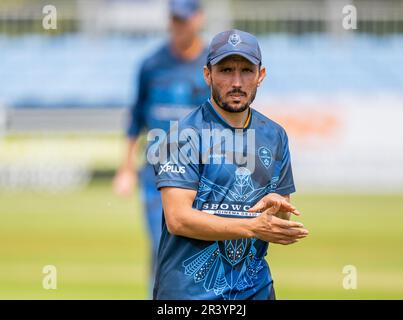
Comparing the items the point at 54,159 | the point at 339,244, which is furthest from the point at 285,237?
the point at 54,159

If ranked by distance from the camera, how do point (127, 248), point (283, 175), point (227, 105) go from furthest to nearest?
1. point (127, 248)
2. point (283, 175)
3. point (227, 105)

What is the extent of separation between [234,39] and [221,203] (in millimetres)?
882

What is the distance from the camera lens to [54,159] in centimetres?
2180

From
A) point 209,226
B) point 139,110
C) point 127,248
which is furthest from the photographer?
point 127,248

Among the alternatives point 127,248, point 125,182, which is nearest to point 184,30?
point 125,182

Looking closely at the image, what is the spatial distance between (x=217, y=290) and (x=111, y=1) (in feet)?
72.5

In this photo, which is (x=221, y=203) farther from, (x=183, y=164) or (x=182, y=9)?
(x=182, y=9)

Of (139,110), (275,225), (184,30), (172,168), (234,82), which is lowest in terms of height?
(275,225)

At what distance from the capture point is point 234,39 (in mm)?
5246

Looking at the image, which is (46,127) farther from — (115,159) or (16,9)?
(16,9)

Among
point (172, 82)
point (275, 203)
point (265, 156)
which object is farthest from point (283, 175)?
point (172, 82)

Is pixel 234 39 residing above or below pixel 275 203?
above

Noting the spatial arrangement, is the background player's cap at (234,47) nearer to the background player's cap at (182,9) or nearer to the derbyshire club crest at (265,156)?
the derbyshire club crest at (265,156)

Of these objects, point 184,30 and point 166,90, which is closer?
point 184,30
